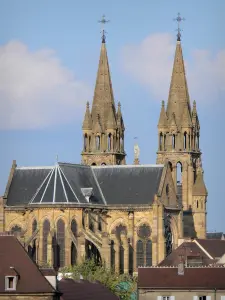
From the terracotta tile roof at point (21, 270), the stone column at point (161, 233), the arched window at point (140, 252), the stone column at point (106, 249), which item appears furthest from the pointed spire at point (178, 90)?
the terracotta tile roof at point (21, 270)

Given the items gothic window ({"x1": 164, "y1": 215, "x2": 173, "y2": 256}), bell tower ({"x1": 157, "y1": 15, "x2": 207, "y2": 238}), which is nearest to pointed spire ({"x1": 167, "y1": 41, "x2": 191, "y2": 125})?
bell tower ({"x1": 157, "y1": 15, "x2": 207, "y2": 238})

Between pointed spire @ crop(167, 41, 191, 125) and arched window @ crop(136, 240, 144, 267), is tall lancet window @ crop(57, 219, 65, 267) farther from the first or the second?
pointed spire @ crop(167, 41, 191, 125)

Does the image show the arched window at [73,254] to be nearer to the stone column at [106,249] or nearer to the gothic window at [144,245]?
the stone column at [106,249]

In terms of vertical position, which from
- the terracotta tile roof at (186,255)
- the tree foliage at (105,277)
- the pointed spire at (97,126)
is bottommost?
the tree foliage at (105,277)

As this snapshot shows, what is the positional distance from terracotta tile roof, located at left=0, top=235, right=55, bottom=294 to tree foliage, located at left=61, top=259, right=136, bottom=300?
2736 cm

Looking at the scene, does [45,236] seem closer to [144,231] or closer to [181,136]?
[144,231]

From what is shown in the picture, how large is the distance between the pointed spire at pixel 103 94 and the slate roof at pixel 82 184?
15615mm

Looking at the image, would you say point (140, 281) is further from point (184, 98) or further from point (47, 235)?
point (184, 98)

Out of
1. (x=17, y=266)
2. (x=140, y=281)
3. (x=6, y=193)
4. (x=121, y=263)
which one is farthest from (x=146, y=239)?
(x=17, y=266)

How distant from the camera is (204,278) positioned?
105 metres

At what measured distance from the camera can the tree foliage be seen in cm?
12168

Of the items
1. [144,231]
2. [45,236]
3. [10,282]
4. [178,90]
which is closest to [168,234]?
[144,231]

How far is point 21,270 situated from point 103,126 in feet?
293

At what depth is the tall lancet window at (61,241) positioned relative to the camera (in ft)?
500
